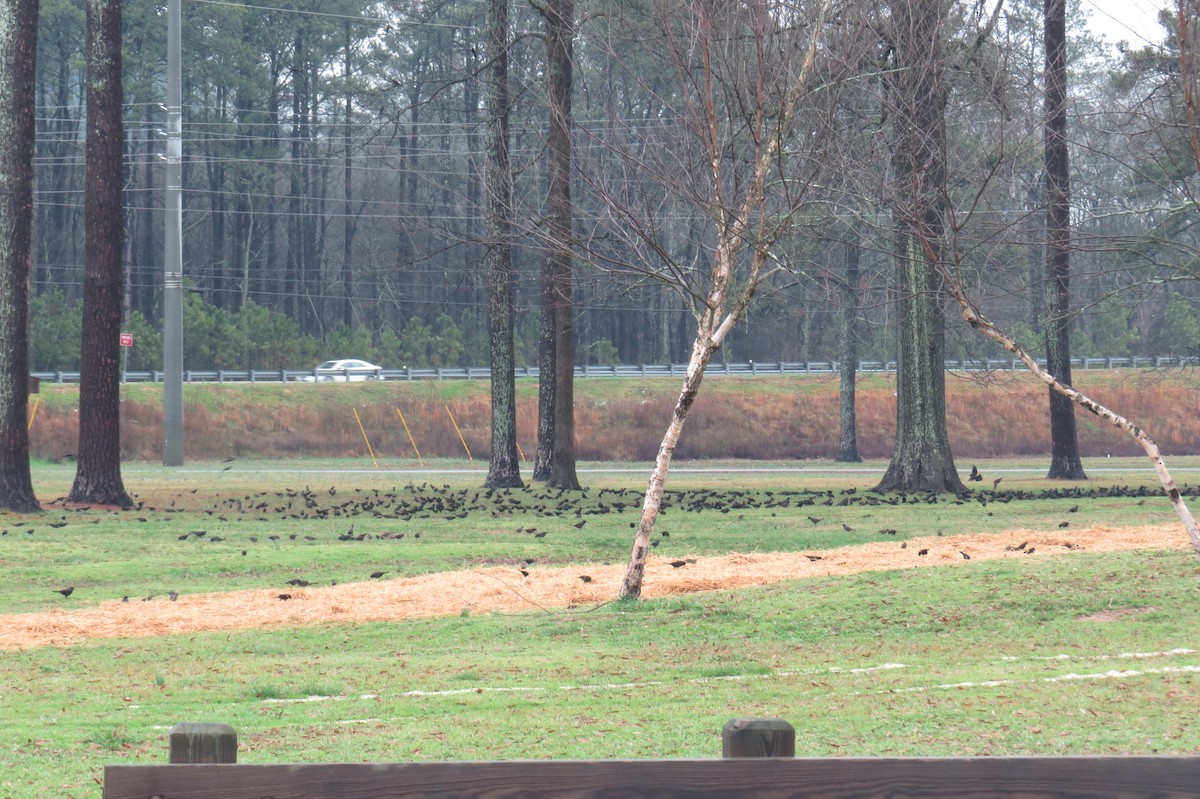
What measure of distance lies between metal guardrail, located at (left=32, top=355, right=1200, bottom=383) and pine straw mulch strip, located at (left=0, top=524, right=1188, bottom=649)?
118 ft

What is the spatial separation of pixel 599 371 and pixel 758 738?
58558 millimetres

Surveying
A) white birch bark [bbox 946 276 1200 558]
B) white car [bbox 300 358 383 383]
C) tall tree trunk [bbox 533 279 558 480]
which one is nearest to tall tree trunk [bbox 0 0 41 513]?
tall tree trunk [bbox 533 279 558 480]

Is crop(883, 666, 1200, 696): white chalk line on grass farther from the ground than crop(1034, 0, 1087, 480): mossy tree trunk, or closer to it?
closer to it

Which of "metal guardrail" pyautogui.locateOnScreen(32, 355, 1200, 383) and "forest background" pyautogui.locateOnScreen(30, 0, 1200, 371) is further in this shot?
"forest background" pyautogui.locateOnScreen(30, 0, 1200, 371)

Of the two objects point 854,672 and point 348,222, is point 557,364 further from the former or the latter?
point 348,222

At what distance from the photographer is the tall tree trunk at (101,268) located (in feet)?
81.4

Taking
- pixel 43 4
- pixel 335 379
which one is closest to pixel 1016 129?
pixel 335 379

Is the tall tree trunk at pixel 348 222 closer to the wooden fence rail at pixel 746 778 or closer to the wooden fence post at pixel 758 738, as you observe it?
the wooden fence rail at pixel 746 778

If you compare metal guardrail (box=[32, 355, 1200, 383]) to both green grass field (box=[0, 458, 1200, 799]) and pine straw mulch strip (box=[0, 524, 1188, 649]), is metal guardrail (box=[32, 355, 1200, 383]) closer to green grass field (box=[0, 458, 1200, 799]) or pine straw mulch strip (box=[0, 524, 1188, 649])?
green grass field (box=[0, 458, 1200, 799])

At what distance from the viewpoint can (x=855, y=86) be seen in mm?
Answer: 15047

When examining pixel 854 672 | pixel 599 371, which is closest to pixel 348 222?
pixel 599 371

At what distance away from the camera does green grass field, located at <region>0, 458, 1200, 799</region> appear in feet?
24.9

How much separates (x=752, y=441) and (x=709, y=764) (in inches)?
2016

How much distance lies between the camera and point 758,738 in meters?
3.20
